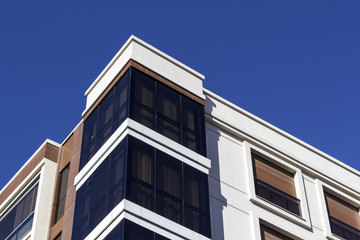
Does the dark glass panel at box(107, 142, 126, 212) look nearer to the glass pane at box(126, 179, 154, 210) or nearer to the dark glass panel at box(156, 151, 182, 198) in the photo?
the glass pane at box(126, 179, 154, 210)

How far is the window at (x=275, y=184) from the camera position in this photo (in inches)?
1135

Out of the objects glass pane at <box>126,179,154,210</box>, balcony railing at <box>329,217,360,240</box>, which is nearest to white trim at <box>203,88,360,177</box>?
balcony railing at <box>329,217,360,240</box>

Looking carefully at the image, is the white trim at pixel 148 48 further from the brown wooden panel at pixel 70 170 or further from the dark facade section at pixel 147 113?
the brown wooden panel at pixel 70 170

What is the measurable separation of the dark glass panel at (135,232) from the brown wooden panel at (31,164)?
8.17m

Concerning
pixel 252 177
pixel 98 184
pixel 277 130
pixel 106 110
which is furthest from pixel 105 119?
pixel 277 130

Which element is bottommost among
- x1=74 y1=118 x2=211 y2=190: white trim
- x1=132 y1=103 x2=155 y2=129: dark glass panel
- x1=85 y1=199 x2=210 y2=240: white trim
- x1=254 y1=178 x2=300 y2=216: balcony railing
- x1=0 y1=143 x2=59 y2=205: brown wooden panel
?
x1=85 y1=199 x2=210 y2=240: white trim

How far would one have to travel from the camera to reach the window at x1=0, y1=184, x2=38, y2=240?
29.5 metres

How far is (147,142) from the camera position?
25.3 metres

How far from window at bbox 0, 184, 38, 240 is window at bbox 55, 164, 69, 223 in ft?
3.75

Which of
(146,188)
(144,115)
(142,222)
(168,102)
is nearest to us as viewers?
(142,222)

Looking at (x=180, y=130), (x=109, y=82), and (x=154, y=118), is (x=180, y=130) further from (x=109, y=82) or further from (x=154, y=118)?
(x=109, y=82)

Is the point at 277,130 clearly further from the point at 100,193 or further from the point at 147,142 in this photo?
the point at 100,193

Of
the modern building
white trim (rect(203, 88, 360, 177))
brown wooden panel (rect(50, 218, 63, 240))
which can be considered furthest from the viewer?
white trim (rect(203, 88, 360, 177))

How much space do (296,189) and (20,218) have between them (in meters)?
10.4
